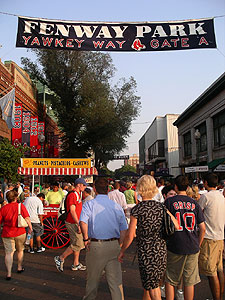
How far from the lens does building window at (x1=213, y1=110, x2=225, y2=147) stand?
27.7 m

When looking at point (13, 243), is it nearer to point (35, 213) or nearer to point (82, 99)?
point (35, 213)

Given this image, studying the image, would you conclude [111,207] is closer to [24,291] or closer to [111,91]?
[24,291]

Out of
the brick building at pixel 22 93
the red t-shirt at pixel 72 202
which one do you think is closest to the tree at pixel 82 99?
the brick building at pixel 22 93

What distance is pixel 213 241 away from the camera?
4680mm

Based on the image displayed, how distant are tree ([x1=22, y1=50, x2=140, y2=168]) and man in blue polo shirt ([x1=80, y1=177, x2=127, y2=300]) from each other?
105ft

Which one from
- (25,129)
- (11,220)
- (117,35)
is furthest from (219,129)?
(11,220)

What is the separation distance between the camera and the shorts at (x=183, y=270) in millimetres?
4113

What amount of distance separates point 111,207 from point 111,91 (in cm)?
3855

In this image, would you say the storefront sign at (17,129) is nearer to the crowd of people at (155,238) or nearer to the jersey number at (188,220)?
the crowd of people at (155,238)

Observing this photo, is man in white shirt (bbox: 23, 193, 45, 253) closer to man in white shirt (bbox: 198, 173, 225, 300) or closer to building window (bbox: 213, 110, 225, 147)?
man in white shirt (bbox: 198, 173, 225, 300)

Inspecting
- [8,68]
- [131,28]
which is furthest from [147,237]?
[8,68]

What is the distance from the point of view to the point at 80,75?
38.2 metres

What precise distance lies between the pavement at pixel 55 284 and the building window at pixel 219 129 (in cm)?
2243

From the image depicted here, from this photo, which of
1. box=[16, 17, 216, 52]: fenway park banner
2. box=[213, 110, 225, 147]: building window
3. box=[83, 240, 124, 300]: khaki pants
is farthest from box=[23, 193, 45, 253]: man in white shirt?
box=[213, 110, 225, 147]: building window
